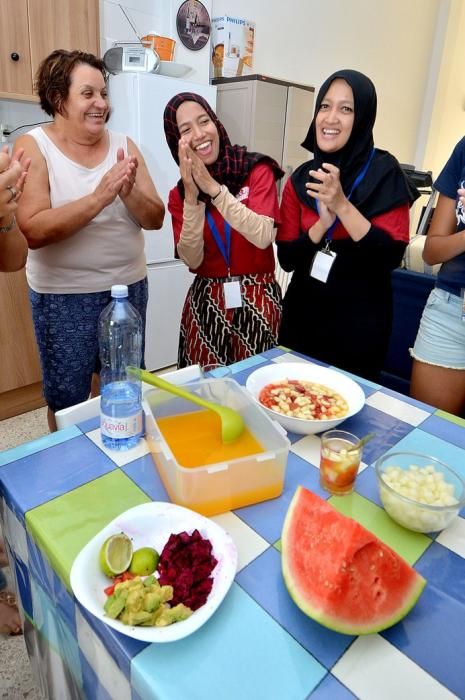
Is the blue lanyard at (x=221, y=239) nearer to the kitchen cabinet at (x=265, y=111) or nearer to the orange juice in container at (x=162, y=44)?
the orange juice in container at (x=162, y=44)

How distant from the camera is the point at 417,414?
3.77 feet

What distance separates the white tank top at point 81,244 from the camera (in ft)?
5.06

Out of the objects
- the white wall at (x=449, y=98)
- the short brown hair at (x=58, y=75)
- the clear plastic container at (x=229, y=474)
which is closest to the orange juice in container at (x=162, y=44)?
the short brown hair at (x=58, y=75)

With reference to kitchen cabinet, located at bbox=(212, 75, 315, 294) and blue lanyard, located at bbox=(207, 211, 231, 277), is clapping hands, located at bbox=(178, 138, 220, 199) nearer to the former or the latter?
blue lanyard, located at bbox=(207, 211, 231, 277)

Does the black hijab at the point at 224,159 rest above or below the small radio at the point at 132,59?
below

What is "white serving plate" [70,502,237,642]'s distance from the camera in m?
0.56

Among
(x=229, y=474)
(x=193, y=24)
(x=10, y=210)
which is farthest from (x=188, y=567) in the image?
(x=193, y=24)

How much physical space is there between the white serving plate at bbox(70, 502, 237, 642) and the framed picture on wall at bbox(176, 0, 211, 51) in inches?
129

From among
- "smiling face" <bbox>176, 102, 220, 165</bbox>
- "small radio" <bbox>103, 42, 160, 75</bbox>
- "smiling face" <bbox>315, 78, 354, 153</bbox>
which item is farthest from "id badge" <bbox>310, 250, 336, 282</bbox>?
"small radio" <bbox>103, 42, 160, 75</bbox>

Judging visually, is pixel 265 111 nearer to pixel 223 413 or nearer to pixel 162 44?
pixel 162 44

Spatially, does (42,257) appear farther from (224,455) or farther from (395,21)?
(395,21)

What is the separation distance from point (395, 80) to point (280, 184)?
2.72 meters

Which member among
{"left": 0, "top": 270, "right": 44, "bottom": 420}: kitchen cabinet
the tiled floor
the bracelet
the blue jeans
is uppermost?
the bracelet

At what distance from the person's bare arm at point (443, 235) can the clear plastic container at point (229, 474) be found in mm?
934
